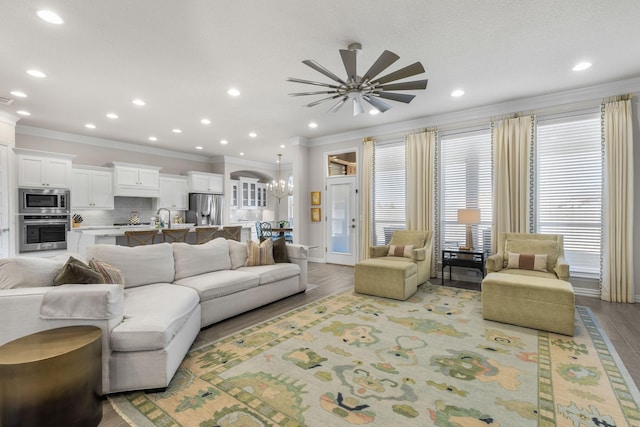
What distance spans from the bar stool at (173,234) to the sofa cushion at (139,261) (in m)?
2.08

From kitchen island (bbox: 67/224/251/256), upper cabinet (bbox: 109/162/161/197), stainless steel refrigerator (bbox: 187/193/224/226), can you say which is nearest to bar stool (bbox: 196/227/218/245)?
kitchen island (bbox: 67/224/251/256)

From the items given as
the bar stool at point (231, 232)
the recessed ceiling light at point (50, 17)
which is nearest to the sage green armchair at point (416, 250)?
the bar stool at point (231, 232)

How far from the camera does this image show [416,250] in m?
4.66

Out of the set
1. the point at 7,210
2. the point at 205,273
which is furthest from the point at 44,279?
the point at 7,210

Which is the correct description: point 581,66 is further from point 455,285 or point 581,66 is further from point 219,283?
point 219,283

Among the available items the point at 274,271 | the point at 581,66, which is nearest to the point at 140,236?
the point at 274,271

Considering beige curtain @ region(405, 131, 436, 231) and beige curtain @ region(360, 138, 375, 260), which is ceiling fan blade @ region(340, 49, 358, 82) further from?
beige curtain @ region(360, 138, 375, 260)

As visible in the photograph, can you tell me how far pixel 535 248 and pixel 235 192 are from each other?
8305 mm

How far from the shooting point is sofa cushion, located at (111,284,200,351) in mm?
1999

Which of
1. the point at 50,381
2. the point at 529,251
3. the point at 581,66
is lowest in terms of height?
the point at 50,381

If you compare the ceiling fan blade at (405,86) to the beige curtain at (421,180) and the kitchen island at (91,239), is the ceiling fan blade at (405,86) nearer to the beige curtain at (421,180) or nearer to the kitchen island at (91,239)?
the beige curtain at (421,180)

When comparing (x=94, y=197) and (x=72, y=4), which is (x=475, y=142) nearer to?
(x=72, y=4)

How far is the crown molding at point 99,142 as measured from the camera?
589 centimetres

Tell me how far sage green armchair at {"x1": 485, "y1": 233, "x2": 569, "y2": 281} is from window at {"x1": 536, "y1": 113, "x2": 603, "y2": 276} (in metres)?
0.56
